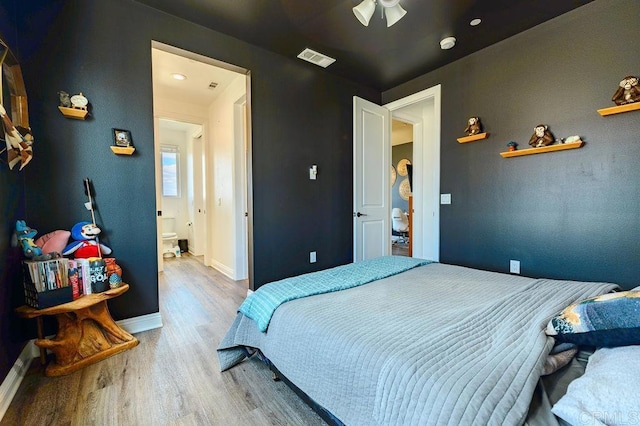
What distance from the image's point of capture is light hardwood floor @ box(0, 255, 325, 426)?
52.6 inches

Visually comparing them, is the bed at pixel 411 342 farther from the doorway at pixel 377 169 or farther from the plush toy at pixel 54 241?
the doorway at pixel 377 169

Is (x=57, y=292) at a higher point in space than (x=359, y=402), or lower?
higher

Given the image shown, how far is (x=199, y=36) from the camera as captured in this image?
2492mm

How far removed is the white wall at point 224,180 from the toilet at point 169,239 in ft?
4.30

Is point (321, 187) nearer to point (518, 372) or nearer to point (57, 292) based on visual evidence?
point (57, 292)

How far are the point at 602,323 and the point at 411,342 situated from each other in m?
0.56

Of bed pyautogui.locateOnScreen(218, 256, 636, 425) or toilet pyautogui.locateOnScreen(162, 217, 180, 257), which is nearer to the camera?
bed pyautogui.locateOnScreen(218, 256, 636, 425)

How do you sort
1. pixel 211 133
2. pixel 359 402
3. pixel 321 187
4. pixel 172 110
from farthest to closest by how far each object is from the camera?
pixel 211 133 → pixel 172 110 → pixel 321 187 → pixel 359 402

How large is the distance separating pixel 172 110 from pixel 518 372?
16.4 ft

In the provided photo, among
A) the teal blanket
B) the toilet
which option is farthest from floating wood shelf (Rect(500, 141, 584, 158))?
the toilet

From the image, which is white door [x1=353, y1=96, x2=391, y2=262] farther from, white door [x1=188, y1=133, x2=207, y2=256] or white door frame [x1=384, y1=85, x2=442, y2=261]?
white door [x1=188, y1=133, x2=207, y2=256]

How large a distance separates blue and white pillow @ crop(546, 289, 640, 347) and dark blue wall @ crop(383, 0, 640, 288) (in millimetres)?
1901

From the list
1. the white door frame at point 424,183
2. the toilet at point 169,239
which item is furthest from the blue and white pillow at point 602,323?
the toilet at point 169,239

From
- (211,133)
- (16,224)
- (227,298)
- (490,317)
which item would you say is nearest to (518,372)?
(490,317)
